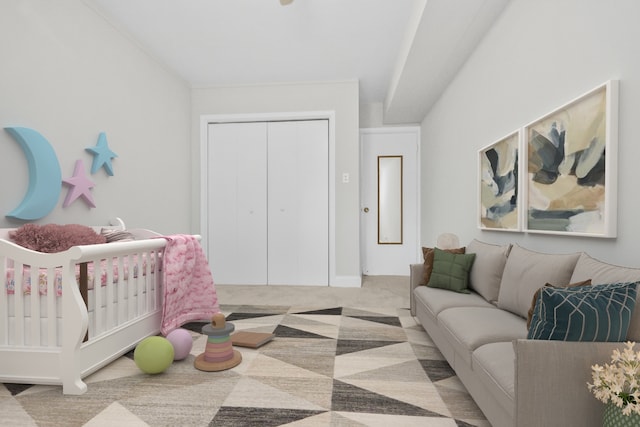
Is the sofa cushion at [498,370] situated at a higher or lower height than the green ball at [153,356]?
higher

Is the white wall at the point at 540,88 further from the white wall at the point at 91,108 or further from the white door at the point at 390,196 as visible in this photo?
the white wall at the point at 91,108

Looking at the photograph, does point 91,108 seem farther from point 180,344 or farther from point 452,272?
point 452,272

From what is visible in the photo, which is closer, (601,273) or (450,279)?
(601,273)

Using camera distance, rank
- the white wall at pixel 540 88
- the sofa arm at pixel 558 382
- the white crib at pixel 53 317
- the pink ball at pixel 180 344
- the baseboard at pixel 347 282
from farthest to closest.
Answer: the baseboard at pixel 347 282 → the pink ball at pixel 180 344 → the white crib at pixel 53 317 → the white wall at pixel 540 88 → the sofa arm at pixel 558 382

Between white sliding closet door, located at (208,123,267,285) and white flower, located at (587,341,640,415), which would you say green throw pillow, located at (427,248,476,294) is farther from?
white sliding closet door, located at (208,123,267,285)

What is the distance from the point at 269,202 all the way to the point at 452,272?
2601 millimetres

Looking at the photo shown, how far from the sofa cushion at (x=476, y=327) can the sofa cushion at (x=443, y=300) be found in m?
0.10

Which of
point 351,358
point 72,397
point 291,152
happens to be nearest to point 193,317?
point 72,397

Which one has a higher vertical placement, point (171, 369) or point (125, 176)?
point (125, 176)

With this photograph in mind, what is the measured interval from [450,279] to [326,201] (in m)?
2.23

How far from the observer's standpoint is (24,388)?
1.73 metres

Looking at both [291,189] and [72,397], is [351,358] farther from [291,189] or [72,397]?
[291,189]

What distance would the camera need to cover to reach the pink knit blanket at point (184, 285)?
2.51m

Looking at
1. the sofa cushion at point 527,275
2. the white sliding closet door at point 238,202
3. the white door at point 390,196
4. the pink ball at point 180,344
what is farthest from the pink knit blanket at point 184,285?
the white door at point 390,196
